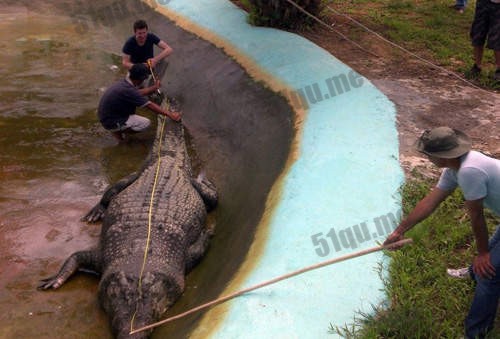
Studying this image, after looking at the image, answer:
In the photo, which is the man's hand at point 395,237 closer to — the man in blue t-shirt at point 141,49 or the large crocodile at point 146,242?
the large crocodile at point 146,242

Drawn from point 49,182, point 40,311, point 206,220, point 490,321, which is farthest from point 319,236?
point 49,182

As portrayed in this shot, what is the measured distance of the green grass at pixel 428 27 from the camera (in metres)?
6.55

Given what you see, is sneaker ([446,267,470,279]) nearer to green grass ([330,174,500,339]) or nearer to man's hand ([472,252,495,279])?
green grass ([330,174,500,339])

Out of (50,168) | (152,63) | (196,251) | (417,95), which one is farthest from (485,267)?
(152,63)

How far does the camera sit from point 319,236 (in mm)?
3324

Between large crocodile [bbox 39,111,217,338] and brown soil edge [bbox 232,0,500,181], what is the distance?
194cm

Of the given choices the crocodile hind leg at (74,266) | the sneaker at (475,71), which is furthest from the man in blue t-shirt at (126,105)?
the sneaker at (475,71)

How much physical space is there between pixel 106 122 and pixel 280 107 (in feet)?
6.93

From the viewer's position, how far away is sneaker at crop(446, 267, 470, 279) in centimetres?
297

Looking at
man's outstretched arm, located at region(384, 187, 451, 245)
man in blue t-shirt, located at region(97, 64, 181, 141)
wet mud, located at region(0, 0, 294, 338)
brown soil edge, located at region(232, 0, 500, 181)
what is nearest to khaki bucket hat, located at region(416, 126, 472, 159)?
man's outstretched arm, located at region(384, 187, 451, 245)

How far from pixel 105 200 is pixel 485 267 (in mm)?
3433

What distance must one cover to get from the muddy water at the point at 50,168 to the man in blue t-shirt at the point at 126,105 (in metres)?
0.24

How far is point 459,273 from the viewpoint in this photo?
9.82 ft

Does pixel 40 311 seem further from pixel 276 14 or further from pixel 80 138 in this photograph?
pixel 276 14
